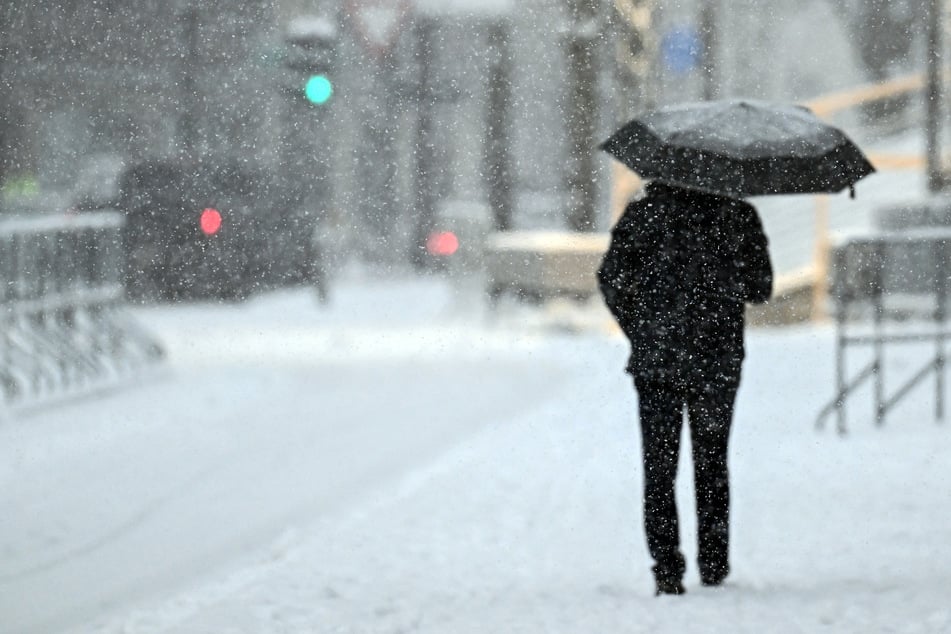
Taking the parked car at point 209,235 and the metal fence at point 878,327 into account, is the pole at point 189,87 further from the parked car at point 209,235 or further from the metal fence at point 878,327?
the metal fence at point 878,327

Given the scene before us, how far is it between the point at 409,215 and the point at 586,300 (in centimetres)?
1511

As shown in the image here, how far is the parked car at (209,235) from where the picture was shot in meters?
22.3

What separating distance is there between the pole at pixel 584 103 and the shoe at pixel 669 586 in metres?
12.4

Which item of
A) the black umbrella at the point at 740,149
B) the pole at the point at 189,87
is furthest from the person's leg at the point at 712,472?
the pole at the point at 189,87

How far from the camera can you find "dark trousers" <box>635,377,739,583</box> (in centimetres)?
591

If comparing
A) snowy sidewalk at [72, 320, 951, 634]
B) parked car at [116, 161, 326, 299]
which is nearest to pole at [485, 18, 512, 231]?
parked car at [116, 161, 326, 299]

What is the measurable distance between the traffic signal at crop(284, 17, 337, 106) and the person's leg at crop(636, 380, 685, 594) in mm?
11524

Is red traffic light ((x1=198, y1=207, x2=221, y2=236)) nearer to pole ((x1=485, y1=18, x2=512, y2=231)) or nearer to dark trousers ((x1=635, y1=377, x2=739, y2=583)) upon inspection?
pole ((x1=485, y1=18, x2=512, y2=231))

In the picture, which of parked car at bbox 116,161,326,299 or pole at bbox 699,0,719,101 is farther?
A: parked car at bbox 116,161,326,299

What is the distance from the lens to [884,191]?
65.6ft

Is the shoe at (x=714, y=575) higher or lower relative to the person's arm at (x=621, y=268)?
lower

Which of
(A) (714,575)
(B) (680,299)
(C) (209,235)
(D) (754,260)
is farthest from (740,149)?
(C) (209,235)

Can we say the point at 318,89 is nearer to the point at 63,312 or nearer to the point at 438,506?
the point at 63,312

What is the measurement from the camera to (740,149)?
19.1ft
